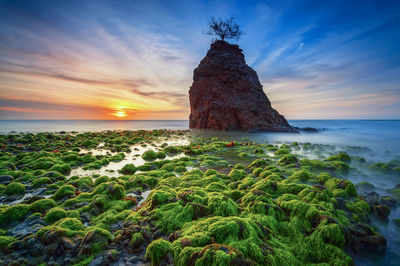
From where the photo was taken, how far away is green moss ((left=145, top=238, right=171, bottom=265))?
2559 millimetres

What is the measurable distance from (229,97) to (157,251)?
3041 centimetres

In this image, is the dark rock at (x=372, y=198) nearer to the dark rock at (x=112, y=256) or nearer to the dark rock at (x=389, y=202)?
the dark rock at (x=389, y=202)

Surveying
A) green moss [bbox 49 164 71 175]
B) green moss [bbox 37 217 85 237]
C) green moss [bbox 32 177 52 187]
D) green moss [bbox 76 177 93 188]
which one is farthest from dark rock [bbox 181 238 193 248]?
green moss [bbox 49 164 71 175]

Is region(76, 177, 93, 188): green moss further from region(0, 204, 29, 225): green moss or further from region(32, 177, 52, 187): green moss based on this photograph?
region(0, 204, 29, 225): green moss

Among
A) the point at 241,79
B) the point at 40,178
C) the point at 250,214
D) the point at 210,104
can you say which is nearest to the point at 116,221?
the point at 250,214

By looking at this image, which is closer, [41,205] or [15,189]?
[41,205]

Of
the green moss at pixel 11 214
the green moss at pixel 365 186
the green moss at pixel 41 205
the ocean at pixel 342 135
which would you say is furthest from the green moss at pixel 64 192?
the ocean at pixel 342 135

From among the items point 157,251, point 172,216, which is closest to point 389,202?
point 172,216

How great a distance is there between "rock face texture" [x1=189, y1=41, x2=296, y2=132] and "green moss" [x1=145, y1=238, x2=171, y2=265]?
26841 millimetres

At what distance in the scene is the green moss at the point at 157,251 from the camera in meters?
2.56

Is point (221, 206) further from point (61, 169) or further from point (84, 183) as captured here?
point (61, 169)

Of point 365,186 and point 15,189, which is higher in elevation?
point 15,189

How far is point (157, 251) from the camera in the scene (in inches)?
103

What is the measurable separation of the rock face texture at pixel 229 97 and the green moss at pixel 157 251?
26841 millimetres
